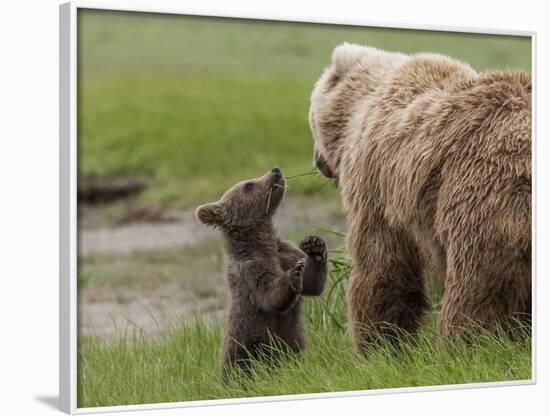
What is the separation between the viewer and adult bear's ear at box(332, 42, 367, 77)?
23.4ft

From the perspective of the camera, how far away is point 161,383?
256 inches

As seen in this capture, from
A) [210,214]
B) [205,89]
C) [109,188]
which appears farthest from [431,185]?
[109,188]

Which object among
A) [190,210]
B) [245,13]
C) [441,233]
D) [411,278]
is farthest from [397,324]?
[190,210]

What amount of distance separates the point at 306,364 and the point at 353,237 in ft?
2.42

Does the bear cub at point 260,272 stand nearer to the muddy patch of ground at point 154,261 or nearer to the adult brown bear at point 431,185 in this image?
the adult brown bear at point 431,185

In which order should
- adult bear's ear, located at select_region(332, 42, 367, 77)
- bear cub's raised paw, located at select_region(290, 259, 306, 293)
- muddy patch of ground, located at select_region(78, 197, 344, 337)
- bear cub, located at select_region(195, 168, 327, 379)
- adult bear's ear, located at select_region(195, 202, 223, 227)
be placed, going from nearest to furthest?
bear cub's raised paw, located at select_region(290, 259, 306, 293)
bear cub, located at select_region(195, 168, 327, 379)
adult bear's ear, located at select_region(195, 202, 223, 227)
adult bear's ear, located at select_region(332, 42, 367, 77)
muddy patch of ground, located at select_region(78, 197, 344, 337)

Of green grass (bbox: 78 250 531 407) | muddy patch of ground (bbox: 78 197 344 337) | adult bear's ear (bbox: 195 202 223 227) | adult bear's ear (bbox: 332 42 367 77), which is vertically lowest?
green grass (bbox: 78 250 531 407)

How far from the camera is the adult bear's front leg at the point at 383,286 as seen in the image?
660 cm

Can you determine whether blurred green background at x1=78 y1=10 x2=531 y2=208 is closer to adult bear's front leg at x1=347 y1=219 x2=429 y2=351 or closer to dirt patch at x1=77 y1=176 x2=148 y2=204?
dirt patch at x1=77 y1=176 x2=148 y2=204

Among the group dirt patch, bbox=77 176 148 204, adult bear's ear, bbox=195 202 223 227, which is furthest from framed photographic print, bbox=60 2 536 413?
dirt patch, bbox=77 176 148 204

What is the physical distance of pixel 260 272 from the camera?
247 inches

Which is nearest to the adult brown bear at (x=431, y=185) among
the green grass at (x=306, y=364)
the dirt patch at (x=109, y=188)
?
the green grass at (x=306, y=364)

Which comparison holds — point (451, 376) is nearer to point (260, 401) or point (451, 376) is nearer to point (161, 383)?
point (260, 401)

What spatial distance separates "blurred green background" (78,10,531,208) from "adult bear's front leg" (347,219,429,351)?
1199 mm
